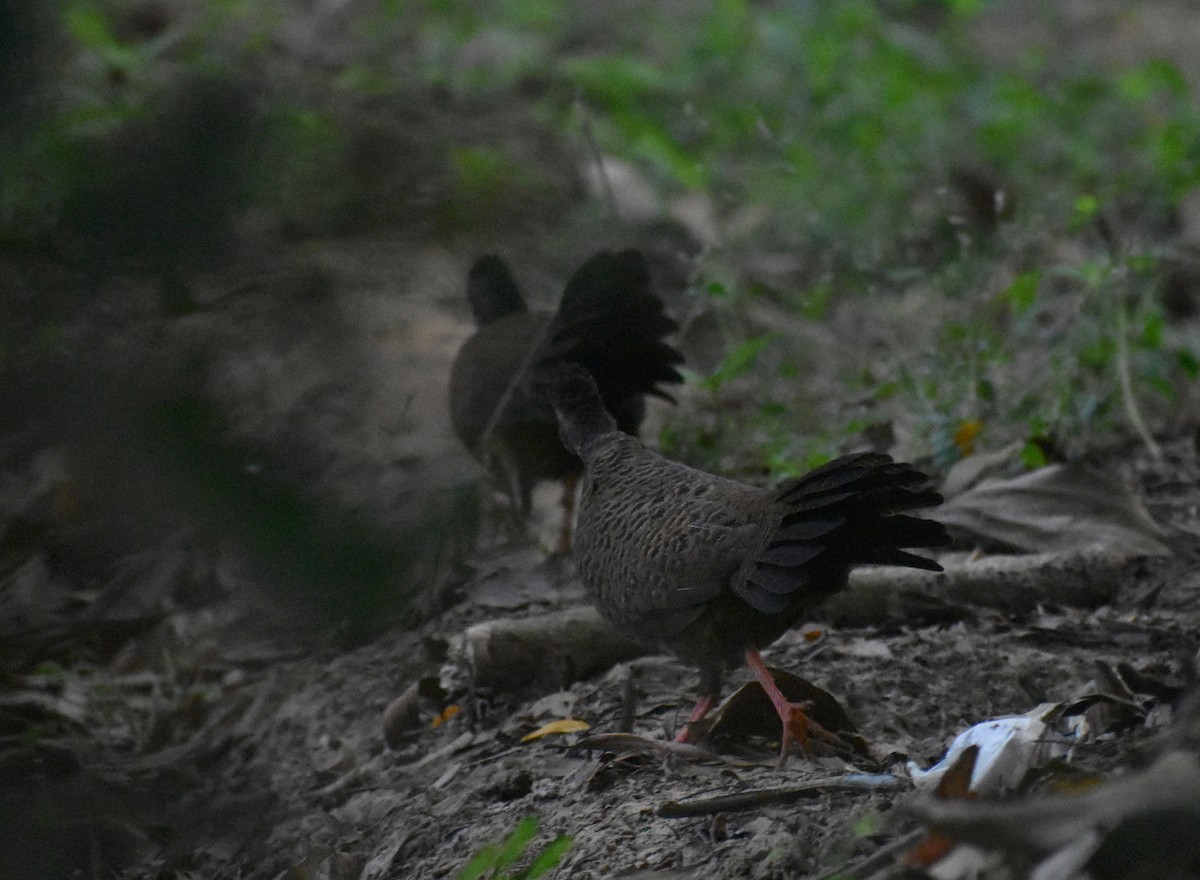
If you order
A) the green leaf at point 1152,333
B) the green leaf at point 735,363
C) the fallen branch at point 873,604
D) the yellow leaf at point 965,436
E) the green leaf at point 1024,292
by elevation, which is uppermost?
the green leaf at point 735,363

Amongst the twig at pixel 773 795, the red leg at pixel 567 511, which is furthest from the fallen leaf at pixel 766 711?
the red leg at pixel 567 511

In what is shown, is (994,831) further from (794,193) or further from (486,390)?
(794,193)

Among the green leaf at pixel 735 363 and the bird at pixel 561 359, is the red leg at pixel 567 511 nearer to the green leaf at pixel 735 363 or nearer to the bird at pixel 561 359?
the bird at pixel 561 359

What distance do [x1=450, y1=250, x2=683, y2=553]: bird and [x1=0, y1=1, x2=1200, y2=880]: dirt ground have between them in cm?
23

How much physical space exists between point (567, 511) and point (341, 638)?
10.2 feet

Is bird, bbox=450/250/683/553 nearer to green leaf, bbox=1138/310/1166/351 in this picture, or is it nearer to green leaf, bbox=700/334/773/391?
green leaf, bbox=700/334/773/391

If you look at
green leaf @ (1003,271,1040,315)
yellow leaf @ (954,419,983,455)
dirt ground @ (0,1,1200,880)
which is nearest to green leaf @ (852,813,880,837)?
dirt ground @ (0,1,1200,880)

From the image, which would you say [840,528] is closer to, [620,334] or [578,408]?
[578,408]

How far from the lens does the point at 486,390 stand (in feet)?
13.3

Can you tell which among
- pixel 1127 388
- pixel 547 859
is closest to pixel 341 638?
pixel 547 859

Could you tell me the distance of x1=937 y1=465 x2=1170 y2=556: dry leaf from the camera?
12.9ft

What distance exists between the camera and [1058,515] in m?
4.03

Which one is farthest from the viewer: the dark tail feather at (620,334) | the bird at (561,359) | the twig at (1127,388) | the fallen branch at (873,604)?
the twig at (1127,388)

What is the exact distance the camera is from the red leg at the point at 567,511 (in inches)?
191
